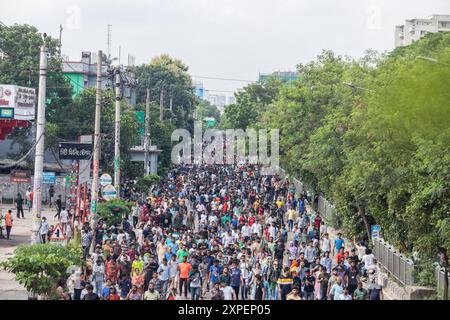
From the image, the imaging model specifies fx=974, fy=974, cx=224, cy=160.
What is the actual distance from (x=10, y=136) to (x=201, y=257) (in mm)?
36589

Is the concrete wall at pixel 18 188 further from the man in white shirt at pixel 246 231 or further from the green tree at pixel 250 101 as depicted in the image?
the green tree at pixel 250 101

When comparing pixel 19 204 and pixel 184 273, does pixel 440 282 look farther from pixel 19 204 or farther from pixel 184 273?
pixel 19 204

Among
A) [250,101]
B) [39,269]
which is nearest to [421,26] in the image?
[250,101]

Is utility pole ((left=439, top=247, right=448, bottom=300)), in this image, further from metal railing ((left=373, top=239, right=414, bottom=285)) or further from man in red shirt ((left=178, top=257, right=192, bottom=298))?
man in red shirt ((left=178, top=257, right=192, bottom=298))

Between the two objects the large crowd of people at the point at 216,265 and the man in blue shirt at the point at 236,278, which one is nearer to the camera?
the large crowd of people at the point at 216,265

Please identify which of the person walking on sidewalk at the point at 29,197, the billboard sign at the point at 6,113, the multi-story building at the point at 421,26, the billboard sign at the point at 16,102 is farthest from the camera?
the multi-story building at the point at 421,26

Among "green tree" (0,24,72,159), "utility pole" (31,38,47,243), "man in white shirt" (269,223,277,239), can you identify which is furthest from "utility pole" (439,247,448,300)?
"green tree" (0,24,72,159)

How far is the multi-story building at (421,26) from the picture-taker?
468 ft

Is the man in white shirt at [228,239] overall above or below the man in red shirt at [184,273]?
above

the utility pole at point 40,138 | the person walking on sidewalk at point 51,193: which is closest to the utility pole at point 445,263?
the utility pole at point 40,138

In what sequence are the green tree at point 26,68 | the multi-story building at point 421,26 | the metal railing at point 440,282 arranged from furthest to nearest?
the multi-story building at point 421,26
the green tree at point 26,68
the metal railing at point 440,282

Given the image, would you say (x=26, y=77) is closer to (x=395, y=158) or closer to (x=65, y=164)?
(x=65, y=164)
